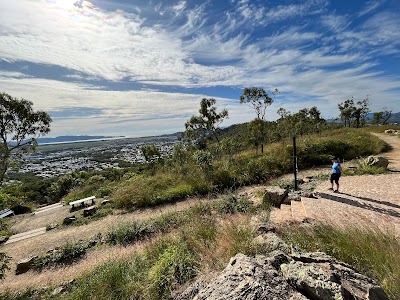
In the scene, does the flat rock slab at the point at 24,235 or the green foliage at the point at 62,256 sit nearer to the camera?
the green foliage at the point at 62,256

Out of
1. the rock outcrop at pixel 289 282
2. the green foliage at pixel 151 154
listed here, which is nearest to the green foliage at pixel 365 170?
the rock outcrop at pixel 289 282

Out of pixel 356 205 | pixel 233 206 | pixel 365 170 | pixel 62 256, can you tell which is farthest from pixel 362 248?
pixel 365 170

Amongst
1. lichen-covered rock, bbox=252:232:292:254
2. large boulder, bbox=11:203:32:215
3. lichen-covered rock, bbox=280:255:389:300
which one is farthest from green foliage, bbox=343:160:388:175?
large boulder, bbox=11:203:32:215

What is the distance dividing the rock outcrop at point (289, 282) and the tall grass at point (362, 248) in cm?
45

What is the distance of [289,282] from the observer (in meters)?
2.23

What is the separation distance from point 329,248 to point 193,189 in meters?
8.40

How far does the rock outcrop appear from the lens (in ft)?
6.54

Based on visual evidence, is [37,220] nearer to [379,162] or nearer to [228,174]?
[228,174]

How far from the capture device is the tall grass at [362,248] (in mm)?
2559

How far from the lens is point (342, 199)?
24.1 feet

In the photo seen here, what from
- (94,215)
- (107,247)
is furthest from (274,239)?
(94,215)

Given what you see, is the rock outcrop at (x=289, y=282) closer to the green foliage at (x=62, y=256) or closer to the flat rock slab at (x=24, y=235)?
the green foliage at (x=62, y=256)

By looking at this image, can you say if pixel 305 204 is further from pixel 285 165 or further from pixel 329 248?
pixel 285 165

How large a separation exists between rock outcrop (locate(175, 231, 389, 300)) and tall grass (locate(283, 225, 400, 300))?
1.48 feet
